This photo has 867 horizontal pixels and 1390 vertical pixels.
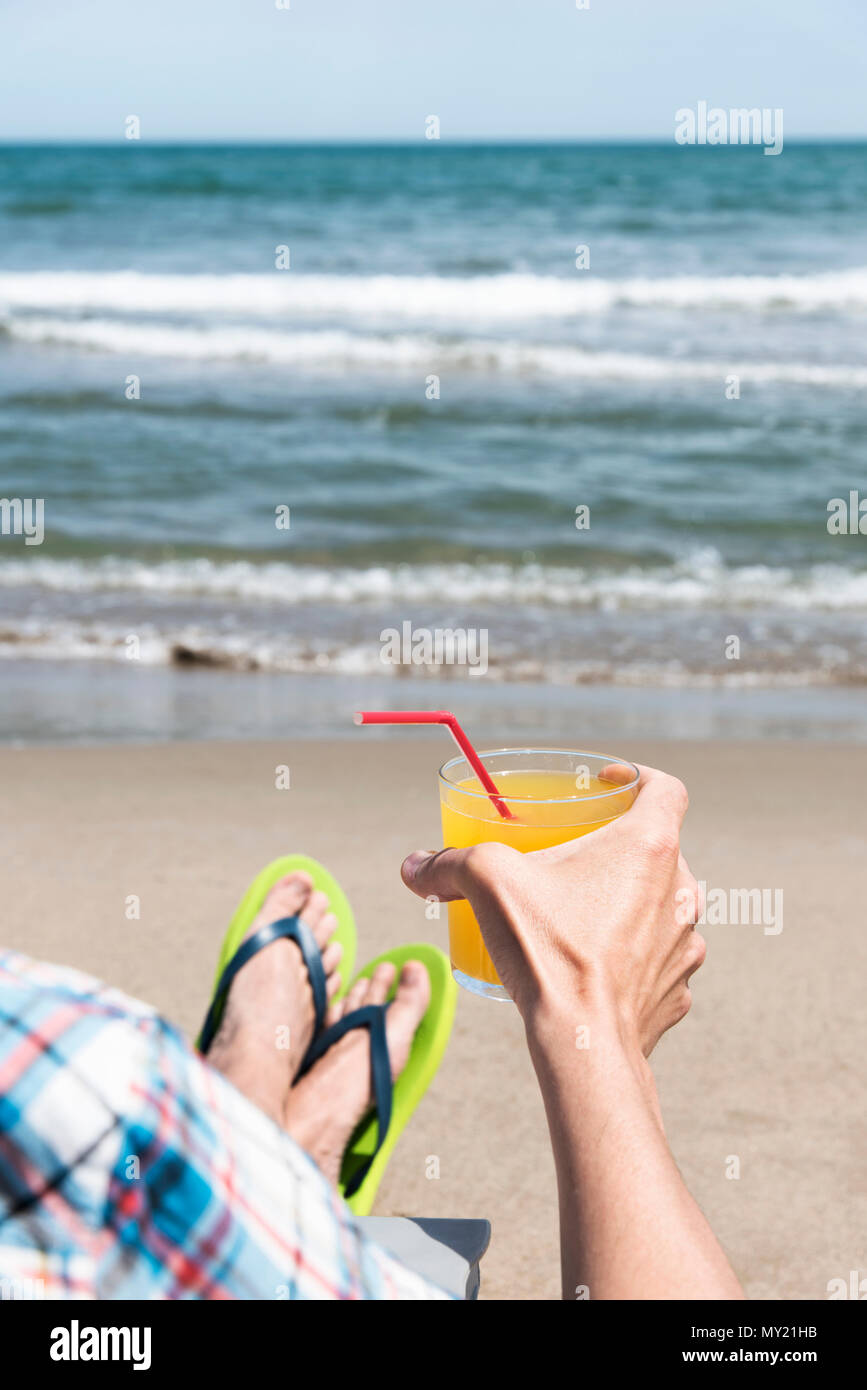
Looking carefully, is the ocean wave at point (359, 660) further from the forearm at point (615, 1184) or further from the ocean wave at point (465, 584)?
the forearm at point (615, 1184)

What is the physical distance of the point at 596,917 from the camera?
3.90 ft

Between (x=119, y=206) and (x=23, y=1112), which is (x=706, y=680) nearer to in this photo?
(x=23, y=1112)

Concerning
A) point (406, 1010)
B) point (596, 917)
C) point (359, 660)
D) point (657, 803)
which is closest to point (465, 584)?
point (359, 660)

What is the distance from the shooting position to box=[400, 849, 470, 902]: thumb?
1283 mm

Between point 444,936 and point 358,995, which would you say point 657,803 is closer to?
point 358,995

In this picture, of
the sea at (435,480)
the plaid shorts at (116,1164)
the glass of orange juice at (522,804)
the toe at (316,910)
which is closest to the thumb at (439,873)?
the glass of orange juice at (522,804)

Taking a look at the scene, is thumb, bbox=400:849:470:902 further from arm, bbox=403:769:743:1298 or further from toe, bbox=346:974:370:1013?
toe, bbox=346:974:370:1013

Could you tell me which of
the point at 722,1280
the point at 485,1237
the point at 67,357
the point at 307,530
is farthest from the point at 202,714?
the point at 67,357

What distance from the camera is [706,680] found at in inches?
201

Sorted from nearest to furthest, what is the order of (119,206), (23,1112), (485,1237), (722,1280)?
(23,1112) < (722,1280) < (485,1237) < (119,206)

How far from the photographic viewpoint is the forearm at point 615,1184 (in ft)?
3.21

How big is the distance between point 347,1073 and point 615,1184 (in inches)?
53.0

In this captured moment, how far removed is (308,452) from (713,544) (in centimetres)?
301

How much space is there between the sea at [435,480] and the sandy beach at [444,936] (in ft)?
1.78
